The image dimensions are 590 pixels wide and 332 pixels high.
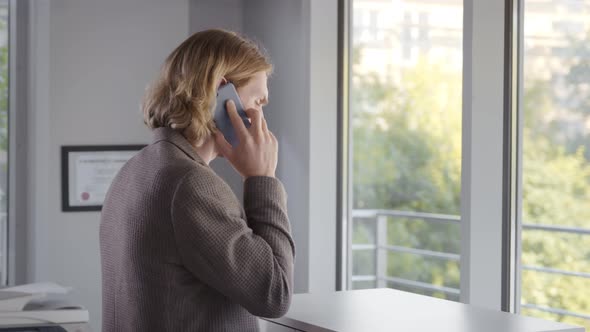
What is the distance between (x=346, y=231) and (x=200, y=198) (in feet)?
8.24

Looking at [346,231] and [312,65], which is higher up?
[312,65]

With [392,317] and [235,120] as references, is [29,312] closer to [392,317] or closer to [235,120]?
[235,120]

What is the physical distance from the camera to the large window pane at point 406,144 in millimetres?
3016

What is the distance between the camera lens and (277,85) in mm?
3777

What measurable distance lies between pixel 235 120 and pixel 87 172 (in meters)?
2.49

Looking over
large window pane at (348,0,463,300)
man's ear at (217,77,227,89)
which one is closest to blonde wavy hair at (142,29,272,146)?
man's ear at (217,77,227,89)

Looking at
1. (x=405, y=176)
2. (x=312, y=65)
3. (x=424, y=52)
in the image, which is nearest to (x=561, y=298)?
(x=405, y=176)

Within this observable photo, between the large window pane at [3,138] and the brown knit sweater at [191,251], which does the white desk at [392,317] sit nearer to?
the brown knit sweater at [191,251]

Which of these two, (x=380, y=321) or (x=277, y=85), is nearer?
(x=380, y=321)

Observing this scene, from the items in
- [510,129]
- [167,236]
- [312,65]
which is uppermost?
[312,65]

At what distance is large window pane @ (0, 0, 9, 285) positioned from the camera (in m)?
3.66

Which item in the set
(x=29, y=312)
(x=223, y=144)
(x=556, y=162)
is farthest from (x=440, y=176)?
(x=223, y=144)

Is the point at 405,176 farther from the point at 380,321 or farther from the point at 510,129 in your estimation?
the point at 380,321

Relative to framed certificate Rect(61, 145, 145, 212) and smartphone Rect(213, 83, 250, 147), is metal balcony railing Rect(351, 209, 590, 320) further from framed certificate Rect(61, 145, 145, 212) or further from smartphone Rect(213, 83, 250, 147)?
smartphone Rect(213, 83, 250, 147)
